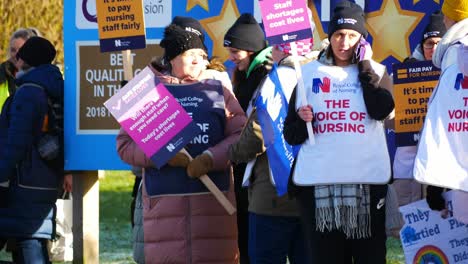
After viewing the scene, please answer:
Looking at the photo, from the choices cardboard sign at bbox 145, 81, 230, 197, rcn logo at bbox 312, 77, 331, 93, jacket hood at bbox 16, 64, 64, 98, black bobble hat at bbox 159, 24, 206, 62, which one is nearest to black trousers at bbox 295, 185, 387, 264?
rcn logo at bbox 312, 77, 331, 93

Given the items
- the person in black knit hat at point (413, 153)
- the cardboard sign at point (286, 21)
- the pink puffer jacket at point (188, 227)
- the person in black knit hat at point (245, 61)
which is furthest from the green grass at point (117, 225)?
the cardboard sign at point (286, 21)

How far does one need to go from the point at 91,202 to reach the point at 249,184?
8.85 feet

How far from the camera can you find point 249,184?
7.74 m

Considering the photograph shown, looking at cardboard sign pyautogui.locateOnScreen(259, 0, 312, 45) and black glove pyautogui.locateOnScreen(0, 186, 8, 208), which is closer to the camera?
cardboard sign pyautogui.locateOnScreen(259, 0, 312, 45)

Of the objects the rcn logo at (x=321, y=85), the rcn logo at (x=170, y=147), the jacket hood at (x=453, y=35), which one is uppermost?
the jacket hood at (x=453, y=35)

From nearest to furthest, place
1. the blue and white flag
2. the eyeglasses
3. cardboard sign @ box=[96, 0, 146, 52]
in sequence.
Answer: the blue and white flag
cardboard sign @ box=[96, 0, 146, 52]
the eyeglasses

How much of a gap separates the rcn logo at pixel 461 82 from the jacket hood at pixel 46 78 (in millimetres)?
3309

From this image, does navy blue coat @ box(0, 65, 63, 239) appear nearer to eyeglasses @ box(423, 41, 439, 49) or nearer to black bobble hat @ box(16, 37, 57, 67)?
black bobble hat @ box(16, 37, 57, 67)

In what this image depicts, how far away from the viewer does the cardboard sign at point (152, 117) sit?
294 inches

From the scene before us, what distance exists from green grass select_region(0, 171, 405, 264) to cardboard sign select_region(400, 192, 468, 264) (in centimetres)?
374

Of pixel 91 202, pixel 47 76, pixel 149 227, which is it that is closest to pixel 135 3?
pixel 47 76

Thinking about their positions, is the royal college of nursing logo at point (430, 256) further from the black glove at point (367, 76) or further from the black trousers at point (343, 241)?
the black glove at point (367, 76)

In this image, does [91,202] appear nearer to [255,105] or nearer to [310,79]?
[255,105]

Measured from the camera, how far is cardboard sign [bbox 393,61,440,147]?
7254 mm
